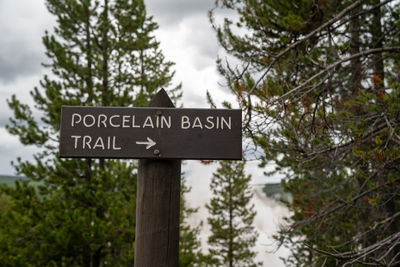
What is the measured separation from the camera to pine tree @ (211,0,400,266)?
324 cm

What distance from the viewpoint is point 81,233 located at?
7.92 meters

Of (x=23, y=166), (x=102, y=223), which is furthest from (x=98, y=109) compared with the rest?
(x=23, y=166)

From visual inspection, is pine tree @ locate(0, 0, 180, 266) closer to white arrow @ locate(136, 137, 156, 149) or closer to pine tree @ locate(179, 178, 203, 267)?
pine tree @ locate(179, 178, 203, 267)

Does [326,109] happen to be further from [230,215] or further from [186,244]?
[230,215]

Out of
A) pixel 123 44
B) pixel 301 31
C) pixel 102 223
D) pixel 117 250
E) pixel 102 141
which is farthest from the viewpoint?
pixel 123 44

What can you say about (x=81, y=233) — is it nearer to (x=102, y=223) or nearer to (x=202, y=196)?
(x=102, y=223)

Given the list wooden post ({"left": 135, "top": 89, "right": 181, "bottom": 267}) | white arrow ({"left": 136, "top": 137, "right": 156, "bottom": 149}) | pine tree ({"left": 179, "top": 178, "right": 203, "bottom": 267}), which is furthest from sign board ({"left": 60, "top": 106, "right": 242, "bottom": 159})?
pine tree ({"left": 179, "top": 178, "right": 203, "bottom": 267})

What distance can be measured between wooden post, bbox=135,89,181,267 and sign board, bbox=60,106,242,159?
0.34 ft

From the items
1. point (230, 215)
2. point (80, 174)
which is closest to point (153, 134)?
point (80, 174)

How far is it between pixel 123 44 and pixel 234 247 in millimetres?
17800

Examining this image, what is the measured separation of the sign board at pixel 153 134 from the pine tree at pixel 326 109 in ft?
2.16

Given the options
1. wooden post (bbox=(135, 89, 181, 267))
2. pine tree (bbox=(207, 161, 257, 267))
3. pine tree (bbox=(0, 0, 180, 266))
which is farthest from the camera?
pine tree (bbox=(207, 161, 257, 267))

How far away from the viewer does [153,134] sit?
82.0 inches

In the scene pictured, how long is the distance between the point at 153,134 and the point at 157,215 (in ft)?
1.57
